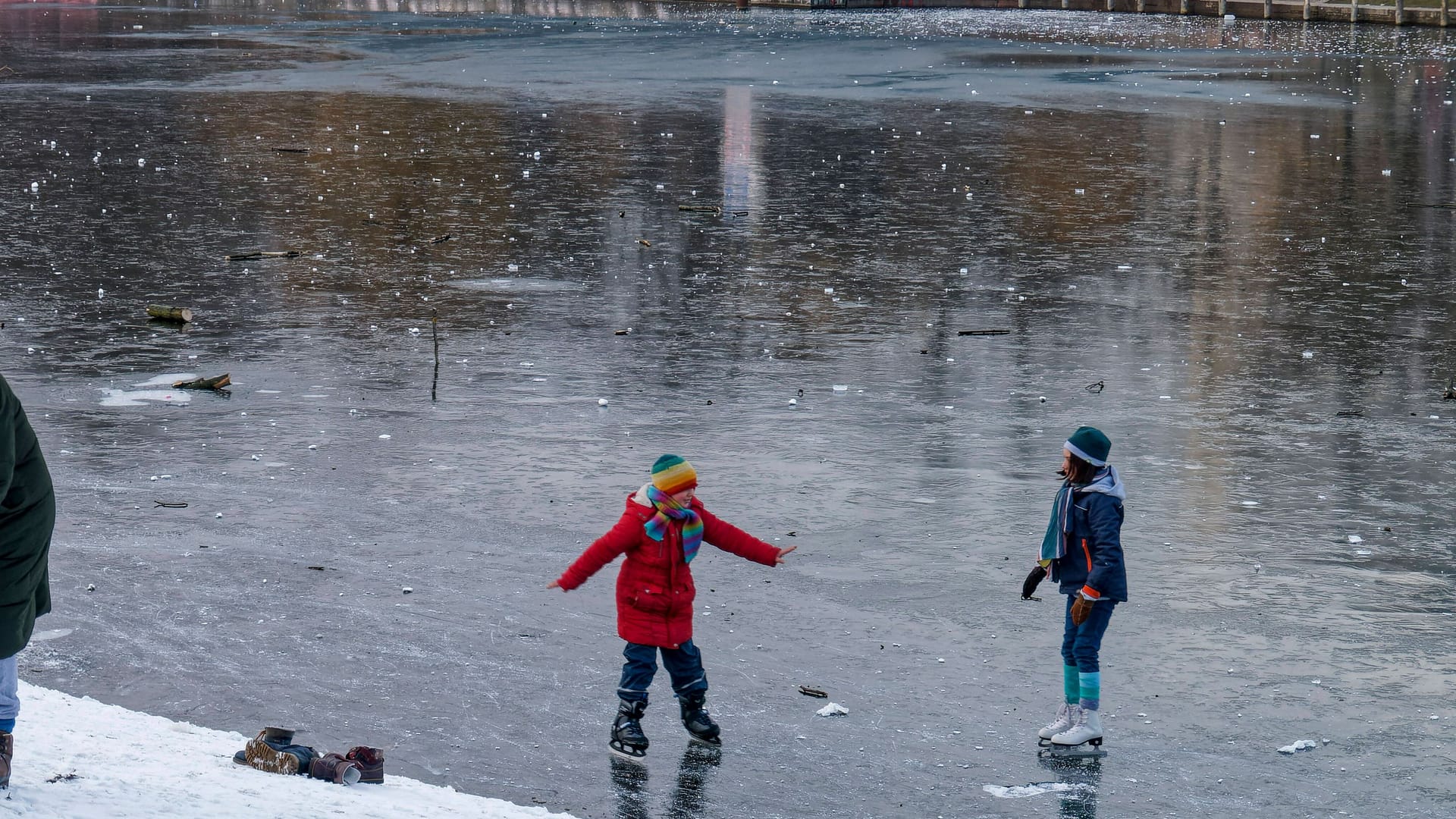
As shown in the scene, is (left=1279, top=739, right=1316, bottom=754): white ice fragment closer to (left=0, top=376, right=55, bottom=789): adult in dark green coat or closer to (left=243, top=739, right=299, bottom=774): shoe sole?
(left=243, top=739, right=299, bottom=774): shoe sole

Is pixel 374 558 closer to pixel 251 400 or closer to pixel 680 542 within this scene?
pixel 680 542

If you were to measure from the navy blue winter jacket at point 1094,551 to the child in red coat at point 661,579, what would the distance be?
106cm

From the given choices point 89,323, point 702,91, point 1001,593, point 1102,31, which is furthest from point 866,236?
point 1102,31

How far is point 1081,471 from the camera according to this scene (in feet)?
21.2

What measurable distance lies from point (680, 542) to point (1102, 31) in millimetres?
45988

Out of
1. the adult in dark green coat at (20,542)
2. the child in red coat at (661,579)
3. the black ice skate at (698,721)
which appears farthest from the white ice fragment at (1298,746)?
the adult in dark green coat at (20,542)

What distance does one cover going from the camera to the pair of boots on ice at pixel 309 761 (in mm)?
5516

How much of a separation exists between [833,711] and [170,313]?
26.8ft

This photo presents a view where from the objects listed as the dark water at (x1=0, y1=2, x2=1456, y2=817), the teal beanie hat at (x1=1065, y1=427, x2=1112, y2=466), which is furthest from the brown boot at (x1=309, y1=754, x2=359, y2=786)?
the teal beanie hat at (x1=1065, y1=427, x2=1112, y2=466)

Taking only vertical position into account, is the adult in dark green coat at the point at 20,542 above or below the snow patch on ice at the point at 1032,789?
above

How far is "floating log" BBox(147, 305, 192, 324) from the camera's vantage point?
1305 cm

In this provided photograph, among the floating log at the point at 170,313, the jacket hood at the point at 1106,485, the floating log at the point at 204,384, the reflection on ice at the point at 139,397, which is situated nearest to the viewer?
the jacket hood at the point at 1106,485

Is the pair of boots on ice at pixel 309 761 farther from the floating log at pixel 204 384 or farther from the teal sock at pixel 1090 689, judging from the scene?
the floating log at pixel 204 384

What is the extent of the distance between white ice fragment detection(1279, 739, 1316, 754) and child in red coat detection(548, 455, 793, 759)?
1.83m
